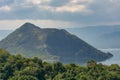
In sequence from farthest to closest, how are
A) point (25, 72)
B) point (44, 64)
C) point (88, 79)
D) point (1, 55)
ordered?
point (1, 55), point (44, 64), point (25, 72), point (88, 79)

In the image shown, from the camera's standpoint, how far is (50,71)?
368 feet

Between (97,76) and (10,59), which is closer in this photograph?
(97,76)

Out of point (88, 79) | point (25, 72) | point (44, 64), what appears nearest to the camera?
point (88, 79)

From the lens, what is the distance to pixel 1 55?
128 metres

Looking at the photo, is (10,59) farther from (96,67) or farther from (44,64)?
(96,67)

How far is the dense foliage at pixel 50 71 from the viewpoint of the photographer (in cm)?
10446

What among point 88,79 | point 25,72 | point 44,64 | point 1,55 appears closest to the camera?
point 88,79

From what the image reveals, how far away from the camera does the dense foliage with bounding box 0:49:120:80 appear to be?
10446 centimetres

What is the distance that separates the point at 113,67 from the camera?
117875mm

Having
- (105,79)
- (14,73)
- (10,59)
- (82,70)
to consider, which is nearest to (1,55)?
(10,59)

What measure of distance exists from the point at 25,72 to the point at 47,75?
20.7ft

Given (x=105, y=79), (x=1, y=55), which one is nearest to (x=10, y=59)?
(x=1, y=55)

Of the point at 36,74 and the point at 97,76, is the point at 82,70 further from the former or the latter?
the point at 36,74

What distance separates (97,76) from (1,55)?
3629 centimetres
